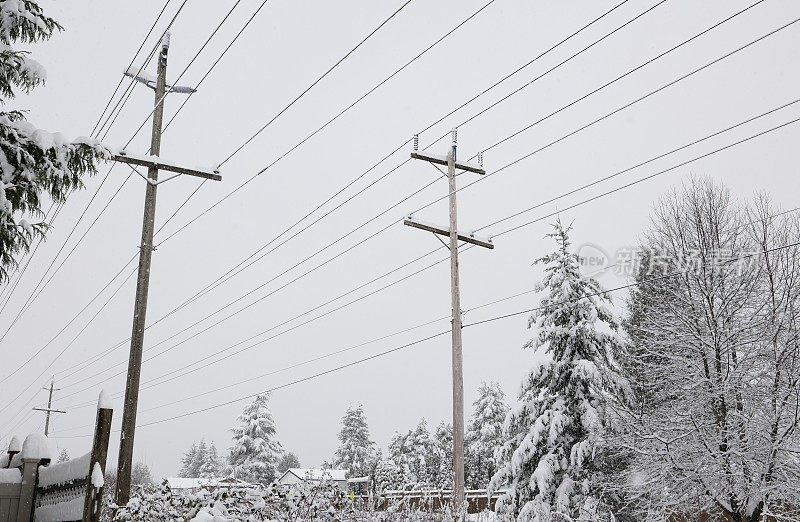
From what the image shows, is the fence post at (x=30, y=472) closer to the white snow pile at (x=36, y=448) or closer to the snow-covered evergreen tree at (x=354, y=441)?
the white snow pile at (x=36, y=448)

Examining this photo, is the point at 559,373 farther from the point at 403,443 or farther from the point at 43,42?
the point at 403,443

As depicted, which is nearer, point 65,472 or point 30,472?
point 65,472

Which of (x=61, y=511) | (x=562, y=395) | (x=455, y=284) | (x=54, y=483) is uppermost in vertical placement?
(x=455, y=284)

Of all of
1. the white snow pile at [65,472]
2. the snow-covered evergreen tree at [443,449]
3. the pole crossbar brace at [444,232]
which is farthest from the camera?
the snow-covered evergreen tree at [443,449]

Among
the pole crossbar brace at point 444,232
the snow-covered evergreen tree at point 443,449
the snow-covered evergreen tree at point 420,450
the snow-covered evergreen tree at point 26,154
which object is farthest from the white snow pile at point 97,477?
the snow-covered evergreen tree at point 420,450

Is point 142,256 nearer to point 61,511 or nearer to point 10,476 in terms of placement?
point 10,476

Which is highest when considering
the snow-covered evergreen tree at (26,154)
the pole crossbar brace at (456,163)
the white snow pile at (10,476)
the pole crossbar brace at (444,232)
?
the pole crossbar brace at (456,163)

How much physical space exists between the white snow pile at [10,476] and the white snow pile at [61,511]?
1.49 feet

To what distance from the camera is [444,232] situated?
17969 millimetres

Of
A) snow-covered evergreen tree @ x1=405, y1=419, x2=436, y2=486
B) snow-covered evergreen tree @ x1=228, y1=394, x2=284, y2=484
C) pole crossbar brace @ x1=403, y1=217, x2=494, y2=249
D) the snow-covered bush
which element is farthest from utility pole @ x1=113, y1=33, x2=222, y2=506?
snow-covered evergreen tree @ x1=405, y1=419, x2=436, y2=486

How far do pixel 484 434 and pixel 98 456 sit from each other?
46.4 meters

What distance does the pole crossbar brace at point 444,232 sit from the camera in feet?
58.0

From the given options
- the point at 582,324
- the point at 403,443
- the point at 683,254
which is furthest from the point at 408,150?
the point at 403,443

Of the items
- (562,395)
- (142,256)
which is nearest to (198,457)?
(562,395)
